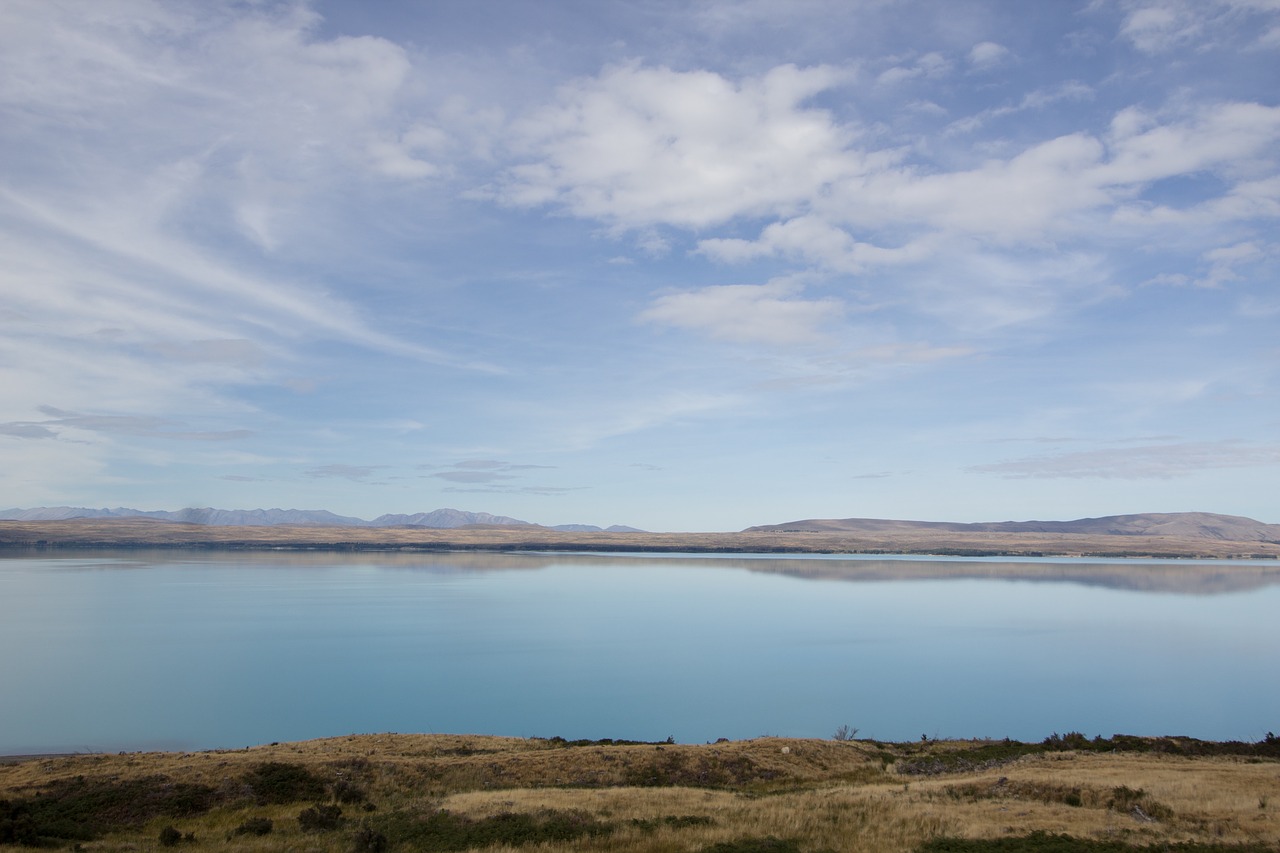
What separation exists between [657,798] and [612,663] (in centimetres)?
3209

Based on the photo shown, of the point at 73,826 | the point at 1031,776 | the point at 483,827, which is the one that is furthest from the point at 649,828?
the point at 73,826

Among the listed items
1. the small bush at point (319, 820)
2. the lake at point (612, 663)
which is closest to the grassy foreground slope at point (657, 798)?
the small bush at point (319, 820)

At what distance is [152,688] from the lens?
40719 mm

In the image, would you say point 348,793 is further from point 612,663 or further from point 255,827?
point 612,663

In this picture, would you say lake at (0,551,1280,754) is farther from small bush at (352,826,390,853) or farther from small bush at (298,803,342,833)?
small bush at (352,826,390,853)

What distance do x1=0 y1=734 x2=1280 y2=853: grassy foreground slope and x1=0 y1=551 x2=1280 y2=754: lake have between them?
9.78 metres

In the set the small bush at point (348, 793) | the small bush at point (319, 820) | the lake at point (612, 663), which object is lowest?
the lake at point (612, 663)

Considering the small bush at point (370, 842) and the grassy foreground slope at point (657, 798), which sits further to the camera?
the grassy foreground slope at point (657, 798)

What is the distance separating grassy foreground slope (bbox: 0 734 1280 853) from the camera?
560 inches

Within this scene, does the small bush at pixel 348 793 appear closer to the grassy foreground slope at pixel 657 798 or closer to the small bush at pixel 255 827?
the grassy foreground slope at pixel 657 798

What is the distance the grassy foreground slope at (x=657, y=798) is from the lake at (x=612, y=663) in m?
9.78

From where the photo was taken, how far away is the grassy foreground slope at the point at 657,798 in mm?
14234

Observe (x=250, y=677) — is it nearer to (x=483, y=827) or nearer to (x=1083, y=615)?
(x=483, y=827)

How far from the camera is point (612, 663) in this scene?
49406 millimetres
